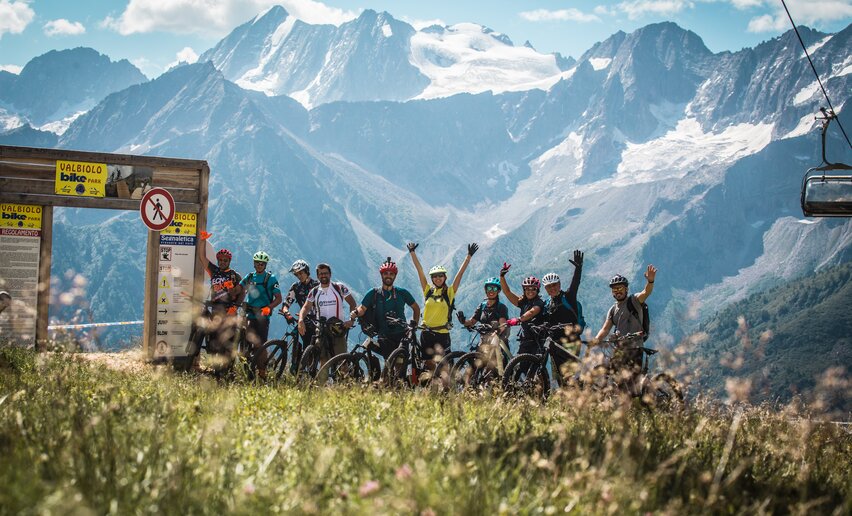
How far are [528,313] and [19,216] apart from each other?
28.8ft

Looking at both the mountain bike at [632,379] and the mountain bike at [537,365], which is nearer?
the mountain bike at [632,379]

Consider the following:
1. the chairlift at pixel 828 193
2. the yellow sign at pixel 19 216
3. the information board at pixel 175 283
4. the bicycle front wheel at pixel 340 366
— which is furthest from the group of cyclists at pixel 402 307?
the chairlift at pixel 828 193

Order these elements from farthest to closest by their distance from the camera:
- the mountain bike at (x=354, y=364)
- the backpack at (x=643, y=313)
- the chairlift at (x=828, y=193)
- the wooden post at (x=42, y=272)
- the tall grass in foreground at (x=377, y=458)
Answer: the chairlift at (x=828, y=193) < the wooden post at (x=42, y=272) < the mountain bike at (x=354, y=364) < the backpack at (x=643, y=313) < the tall grass in foreground at (x=377, y=458)

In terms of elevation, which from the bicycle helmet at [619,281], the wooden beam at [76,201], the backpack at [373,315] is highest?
the wooden beam at [76,201]

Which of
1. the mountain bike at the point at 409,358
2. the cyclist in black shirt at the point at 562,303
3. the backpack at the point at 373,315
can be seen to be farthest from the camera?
the backpack at the point at 373,315

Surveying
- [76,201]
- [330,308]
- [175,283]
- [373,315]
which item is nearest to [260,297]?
[330,308]

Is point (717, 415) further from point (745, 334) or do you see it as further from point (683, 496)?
point (683, 496)

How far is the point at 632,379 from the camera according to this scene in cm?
683

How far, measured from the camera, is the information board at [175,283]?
44.9 feet

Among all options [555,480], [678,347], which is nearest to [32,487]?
[555,480]

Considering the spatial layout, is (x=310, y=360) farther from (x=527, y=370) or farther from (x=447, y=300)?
(x=527, y=370)

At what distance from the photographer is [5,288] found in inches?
520

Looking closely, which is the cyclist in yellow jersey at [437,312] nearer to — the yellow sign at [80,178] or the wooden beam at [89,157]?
the wooden beam at [89,157]

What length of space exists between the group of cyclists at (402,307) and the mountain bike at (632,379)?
1.14 m
